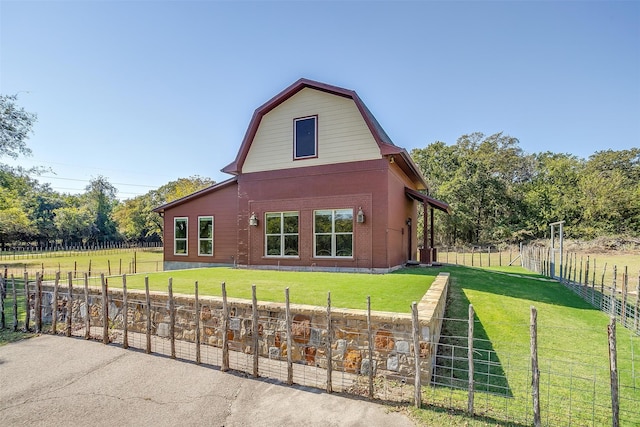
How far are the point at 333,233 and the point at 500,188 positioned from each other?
27.3 metres

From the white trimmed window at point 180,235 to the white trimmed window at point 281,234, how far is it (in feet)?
14.4

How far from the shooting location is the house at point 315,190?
33.4 ft

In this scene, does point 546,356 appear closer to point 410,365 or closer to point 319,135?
point 410,365

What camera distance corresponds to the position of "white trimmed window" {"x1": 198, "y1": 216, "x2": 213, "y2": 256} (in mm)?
13461

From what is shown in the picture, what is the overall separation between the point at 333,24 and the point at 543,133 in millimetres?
29003

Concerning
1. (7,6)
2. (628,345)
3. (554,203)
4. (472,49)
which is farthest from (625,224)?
(7,6)

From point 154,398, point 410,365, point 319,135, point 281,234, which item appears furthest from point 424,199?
point 154,398

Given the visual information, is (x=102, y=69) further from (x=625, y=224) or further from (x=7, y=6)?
(x=625, y=224)

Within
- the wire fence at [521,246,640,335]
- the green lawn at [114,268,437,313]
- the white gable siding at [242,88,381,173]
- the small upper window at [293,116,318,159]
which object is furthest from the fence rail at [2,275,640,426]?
the small upper window at [293,116,318,159]

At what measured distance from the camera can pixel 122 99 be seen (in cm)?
1698

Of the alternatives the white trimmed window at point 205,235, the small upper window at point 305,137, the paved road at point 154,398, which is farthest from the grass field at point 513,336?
the white trimmed window at point 205,235

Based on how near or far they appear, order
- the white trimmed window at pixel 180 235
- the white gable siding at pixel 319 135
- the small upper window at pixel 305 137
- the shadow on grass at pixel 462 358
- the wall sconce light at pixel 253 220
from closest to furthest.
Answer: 1. the shadow on grass at pixel 462 358
2. the white gable siding at pixel 319 135
3. the small upper window at pixel 305 137
4. the wall sconce light at pixel 253 220
5. the white trimmed window at pixel 180 235

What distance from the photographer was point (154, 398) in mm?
4035

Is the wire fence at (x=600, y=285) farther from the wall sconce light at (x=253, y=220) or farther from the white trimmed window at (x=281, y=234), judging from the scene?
the wall sconce light at (x=253, y=220)
